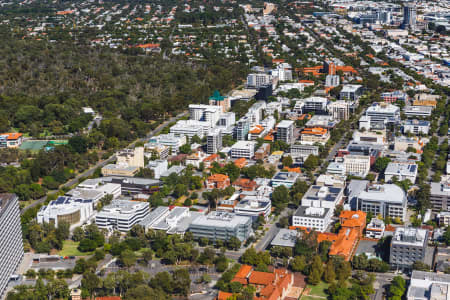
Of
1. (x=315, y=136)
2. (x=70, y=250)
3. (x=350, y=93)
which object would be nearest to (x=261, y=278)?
(x=70, y=250)

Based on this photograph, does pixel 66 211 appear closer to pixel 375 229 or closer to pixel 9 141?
pixel 375 229

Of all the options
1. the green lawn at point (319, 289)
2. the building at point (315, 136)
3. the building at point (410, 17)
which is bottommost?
the green lawn at point (319, 289)

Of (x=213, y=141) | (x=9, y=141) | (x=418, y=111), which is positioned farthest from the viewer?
(x=418, y=111)

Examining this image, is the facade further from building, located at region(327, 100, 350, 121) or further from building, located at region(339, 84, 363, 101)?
building, located at region(339, 84, 363, 101)

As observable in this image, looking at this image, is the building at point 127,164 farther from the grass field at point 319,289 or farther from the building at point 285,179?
the grass field at point 319,289

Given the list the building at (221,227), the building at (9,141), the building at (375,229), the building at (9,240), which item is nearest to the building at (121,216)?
the building at (221,227)
